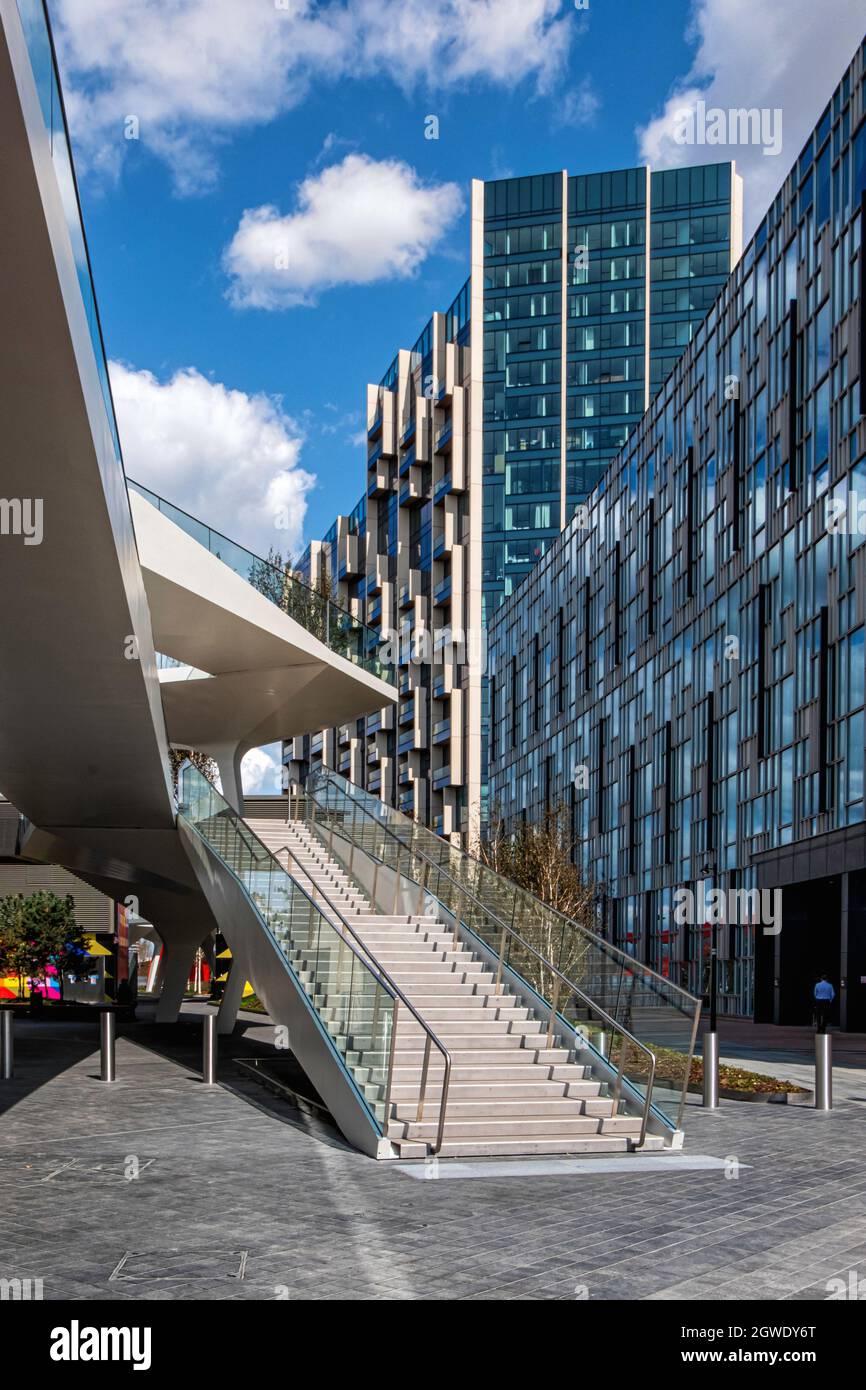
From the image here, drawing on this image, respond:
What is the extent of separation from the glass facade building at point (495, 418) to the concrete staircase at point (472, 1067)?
55.1 metres

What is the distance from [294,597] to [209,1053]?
12985 mm

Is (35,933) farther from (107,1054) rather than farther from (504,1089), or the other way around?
(504,1089)

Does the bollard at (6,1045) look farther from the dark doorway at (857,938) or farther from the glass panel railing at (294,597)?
the dark doorway at (857,938)

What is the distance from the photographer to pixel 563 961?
667 inches

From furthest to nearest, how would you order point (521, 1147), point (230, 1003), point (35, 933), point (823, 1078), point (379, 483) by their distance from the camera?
point (379, 483) → point (35, 933) → point (230, 1003) → point (823, 1078) → point (521, 1147)

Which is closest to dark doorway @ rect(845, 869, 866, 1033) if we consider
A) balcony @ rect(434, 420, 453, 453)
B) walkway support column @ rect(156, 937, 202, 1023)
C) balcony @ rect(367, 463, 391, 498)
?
walkway support column @ rect(156, 937, 202, 1023)

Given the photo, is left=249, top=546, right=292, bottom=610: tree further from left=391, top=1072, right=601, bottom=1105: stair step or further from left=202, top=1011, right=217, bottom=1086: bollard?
left=391, top=1072, right=601, bottom=1105: stair step

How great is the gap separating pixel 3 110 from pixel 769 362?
124 feet

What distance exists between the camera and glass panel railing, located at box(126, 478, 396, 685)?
27.1 meters

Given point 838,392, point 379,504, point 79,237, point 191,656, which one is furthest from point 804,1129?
point 379,504

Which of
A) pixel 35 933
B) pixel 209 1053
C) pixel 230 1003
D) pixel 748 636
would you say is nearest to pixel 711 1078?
pixel 209 1053

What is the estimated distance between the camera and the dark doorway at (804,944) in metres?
38.0

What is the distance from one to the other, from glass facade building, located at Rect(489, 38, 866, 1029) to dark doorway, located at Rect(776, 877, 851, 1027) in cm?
6
